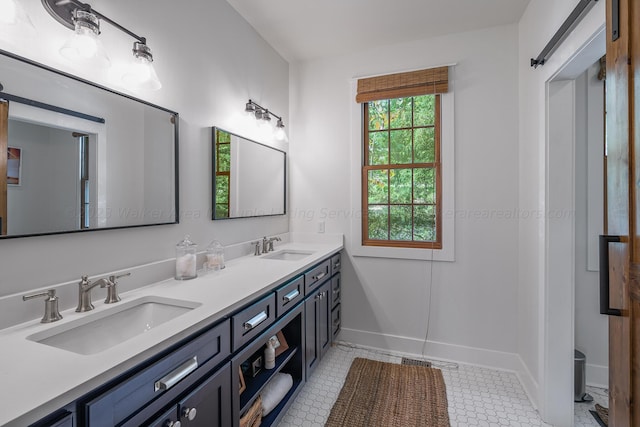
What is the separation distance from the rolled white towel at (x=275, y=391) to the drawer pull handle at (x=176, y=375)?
78cm

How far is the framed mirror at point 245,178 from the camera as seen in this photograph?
6.56 ft

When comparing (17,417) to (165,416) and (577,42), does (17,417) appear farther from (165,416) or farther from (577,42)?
(577,42)

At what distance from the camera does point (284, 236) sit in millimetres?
2852

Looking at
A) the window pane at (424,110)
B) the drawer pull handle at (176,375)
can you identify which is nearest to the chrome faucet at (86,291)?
the drawer pull handle at (176,375)

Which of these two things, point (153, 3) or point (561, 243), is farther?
point (561, 243)

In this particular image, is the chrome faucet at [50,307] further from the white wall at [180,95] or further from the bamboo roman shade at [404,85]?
the bamboo roman shade at [404,85]

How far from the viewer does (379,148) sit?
2.73 m

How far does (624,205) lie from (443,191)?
168 cm

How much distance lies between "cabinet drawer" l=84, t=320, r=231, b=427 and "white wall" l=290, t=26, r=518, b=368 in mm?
1768

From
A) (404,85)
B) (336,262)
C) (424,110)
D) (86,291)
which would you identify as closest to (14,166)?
(86,291)

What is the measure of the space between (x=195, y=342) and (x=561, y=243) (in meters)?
2.00

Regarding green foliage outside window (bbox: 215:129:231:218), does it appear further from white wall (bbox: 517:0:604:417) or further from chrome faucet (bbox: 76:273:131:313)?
white wall (bbox: 517:0:604:417)

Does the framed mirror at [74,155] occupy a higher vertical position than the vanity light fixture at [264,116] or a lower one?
lower

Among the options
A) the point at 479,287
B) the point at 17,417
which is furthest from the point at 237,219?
the point at 479,287
